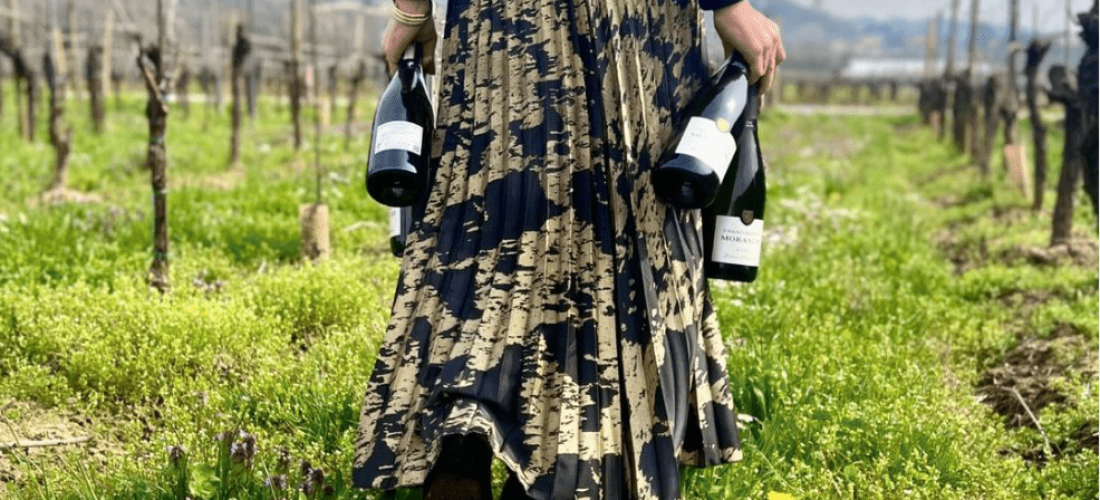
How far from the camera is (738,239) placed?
2.26m

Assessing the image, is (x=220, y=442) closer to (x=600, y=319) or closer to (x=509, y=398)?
(x=509, y=398)

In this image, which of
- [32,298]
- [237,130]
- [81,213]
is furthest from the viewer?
[237,130]

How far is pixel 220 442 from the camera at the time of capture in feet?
7.97

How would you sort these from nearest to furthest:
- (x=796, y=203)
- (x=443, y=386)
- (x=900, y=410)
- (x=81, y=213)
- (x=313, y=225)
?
1. (x=443, y=386)
2. (x=900, y=410)
3. (x=313, y=225)
4. (x=81, y=213)
5. (x=796, y=203)

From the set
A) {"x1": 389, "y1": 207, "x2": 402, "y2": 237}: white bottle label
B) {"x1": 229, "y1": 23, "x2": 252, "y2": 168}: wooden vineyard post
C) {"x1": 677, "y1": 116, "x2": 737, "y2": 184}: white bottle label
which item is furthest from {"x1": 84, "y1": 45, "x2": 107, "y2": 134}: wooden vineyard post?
{"x1": 677, "y1": 116, "x2": 737, "y2": 184}: white bottle label

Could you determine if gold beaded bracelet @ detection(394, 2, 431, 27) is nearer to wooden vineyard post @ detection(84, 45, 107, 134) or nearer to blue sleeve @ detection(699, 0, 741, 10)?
blue sleeve @ detection(699, 0, 741, 10)

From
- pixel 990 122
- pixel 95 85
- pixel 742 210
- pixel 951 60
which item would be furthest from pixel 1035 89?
pixel 951 60

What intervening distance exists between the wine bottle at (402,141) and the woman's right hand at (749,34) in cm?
64

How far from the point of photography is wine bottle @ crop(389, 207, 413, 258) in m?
2.36

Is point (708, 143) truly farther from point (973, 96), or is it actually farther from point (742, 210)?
point (973, 96)

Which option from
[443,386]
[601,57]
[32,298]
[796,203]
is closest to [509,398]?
[443,386]

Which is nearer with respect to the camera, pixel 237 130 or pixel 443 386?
pixel 443 386

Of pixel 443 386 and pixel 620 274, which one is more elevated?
pixel 620 274

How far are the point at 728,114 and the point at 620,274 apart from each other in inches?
15.3
